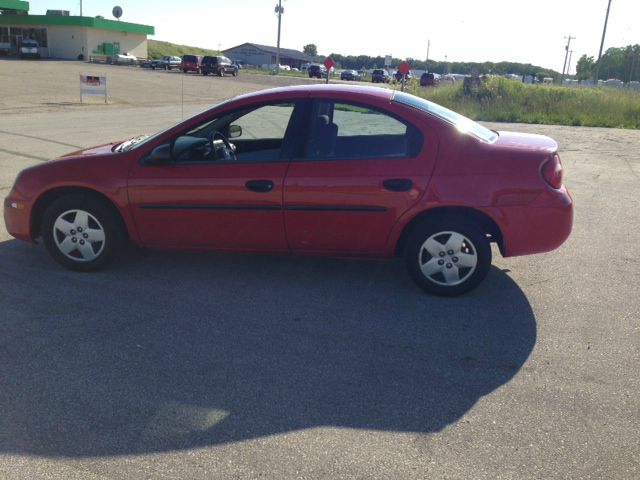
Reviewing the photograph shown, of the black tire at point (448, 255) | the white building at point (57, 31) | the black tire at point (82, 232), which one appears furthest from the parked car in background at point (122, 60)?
the black tire at point (448, 255)

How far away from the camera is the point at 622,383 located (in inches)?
153

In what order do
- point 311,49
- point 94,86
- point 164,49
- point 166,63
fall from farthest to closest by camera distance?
1. point 311,49
2. point 164,49
3. point 166,63
4. point 94,86

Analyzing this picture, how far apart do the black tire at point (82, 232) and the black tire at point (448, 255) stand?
2535 millimetres

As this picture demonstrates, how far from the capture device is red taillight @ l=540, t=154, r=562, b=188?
5004 mm

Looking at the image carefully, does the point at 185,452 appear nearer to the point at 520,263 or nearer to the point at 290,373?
the point at 290,373

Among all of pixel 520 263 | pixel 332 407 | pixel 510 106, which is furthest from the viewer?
pixel 510 106

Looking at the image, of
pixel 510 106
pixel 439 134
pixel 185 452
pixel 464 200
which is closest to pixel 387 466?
pixel 185 452

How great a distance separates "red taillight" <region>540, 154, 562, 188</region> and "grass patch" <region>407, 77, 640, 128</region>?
69.0ft

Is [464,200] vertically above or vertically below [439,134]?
below

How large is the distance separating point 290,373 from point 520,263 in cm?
317

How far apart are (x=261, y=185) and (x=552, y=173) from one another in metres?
2.31

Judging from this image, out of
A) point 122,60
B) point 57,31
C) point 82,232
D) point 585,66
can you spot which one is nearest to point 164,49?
point 57,31

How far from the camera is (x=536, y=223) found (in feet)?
16.4

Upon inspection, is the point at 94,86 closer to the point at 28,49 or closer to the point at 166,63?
the point at 166,63
